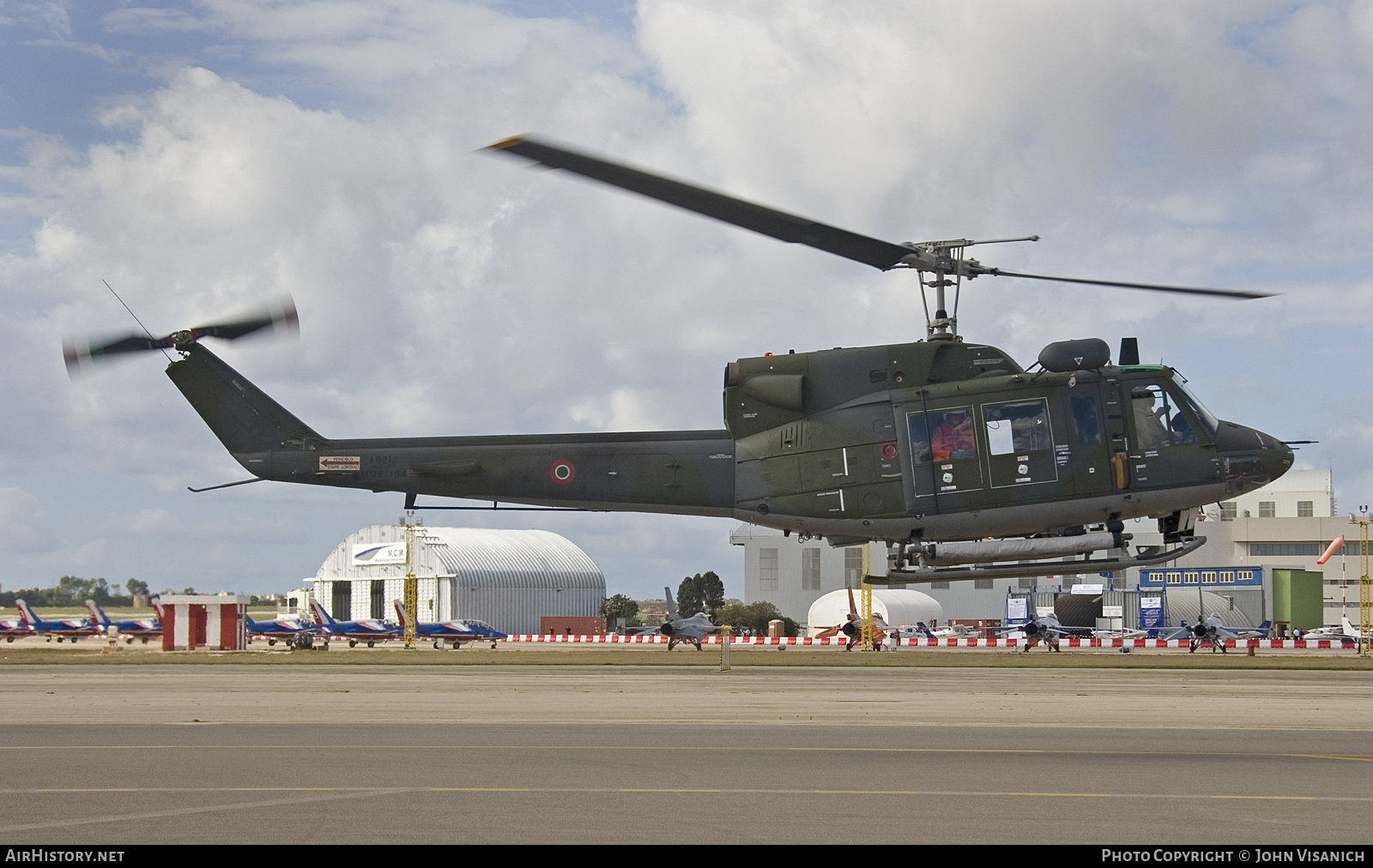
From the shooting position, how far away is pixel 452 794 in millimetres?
8258

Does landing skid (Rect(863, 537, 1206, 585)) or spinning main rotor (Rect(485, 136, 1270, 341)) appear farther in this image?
landing skid (Rect(863, 537, 1206, 585))

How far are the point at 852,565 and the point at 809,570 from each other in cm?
488

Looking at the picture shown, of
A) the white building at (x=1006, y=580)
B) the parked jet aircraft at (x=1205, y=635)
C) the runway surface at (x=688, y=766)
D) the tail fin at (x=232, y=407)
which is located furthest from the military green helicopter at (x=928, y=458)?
the white building at (x=1006, y=580)

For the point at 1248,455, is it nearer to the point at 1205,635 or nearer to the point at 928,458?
the point at 928,458

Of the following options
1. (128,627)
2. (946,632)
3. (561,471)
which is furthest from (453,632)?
(561,471)

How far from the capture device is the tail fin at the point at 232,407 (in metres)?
24.3

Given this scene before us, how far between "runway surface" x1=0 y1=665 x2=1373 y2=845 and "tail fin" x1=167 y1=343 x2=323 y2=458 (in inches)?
244

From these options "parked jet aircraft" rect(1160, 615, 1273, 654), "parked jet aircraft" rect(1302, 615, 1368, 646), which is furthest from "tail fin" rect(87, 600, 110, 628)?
"parked jet aircraft" rect(1302, 615, 1368, 646)

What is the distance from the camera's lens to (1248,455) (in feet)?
70.2

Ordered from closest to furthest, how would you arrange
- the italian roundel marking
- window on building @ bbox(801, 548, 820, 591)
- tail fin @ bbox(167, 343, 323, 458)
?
1. the italian roundel marking
2. tail fin @ bbox(167, 343, 323, 458)
3. window on building @ bbox(801, 548, 820, 591)

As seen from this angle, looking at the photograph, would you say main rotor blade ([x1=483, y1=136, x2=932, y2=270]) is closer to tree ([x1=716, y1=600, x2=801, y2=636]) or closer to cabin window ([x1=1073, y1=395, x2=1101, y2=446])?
cabin window ([x1=1073, y1=395, x2=1101, y2=446])

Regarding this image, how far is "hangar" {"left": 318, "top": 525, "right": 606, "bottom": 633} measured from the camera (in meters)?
80.1
